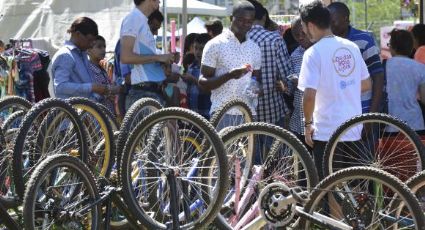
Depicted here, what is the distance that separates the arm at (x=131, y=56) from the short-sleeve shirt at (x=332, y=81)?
1.70 m

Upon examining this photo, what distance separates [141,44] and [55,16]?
6.15 metres

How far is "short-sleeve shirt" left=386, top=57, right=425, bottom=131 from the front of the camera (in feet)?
24.6

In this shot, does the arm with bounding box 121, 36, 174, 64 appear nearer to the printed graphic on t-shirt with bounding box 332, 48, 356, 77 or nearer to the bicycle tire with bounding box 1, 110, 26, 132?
the bicycle tire with bounding box 1, 110, 26, 132


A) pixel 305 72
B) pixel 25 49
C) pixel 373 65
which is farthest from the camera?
pixel 25 49

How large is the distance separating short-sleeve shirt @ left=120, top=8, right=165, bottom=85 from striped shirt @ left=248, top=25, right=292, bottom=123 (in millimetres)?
926

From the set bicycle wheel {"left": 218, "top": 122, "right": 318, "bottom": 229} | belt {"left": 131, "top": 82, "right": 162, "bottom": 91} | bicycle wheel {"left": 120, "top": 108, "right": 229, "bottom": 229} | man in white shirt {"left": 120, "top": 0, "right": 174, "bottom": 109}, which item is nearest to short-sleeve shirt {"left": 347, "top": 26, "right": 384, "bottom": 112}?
bicycle wheel {"left": 218, "top": 122, "right": 318, "bottom": 229}

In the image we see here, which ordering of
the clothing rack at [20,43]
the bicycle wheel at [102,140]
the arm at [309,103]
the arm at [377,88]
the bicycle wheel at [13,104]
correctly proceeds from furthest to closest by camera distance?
1. the clothing rack at [20,43]
2. the arm at [377,88]
3. the bicycle wheel at [13,104]
4. the bicycle wheel at [102,140]
5. the arm at [309,103]

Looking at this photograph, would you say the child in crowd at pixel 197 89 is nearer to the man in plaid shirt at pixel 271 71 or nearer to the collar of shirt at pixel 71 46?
the man in plaid shirt at pixel 271 71

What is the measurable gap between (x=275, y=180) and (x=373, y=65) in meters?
1.85

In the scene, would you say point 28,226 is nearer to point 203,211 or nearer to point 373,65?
point 203,211

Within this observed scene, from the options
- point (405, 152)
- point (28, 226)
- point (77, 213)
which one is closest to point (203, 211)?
point (77, 213)

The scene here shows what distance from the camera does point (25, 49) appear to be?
11.1 metres

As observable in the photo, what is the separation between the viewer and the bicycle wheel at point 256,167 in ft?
17.9

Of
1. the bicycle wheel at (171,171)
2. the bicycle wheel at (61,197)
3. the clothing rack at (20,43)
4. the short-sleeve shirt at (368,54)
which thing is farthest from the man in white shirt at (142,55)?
the clothing rack at (20,43)
